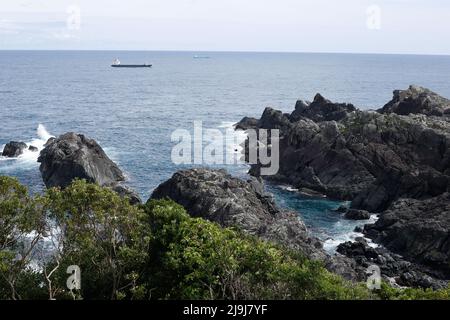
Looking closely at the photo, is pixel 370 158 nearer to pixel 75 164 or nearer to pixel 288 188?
pixel 288 188

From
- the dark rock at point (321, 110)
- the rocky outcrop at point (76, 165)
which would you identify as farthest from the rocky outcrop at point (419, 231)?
the dark rock at point (321, 110)

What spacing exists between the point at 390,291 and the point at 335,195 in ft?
160

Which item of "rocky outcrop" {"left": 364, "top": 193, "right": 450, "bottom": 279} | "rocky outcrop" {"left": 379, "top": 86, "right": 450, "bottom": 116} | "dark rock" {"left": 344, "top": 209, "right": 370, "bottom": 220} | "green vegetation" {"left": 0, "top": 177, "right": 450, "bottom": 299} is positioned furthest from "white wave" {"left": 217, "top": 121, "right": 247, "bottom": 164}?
"green vegetation" {"left": 0, "top": 177, "right": 450, "bottom": 299}

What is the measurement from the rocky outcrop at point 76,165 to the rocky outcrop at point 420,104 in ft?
200

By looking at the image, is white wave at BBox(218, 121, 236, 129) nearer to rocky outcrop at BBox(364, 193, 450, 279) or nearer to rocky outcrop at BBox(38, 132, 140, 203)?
rocky outcrop at BBox(38, 132, 140, 203)

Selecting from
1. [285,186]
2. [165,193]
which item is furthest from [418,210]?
[165,193]

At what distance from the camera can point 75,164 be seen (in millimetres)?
76125

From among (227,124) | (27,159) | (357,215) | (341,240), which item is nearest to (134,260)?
(341,240)

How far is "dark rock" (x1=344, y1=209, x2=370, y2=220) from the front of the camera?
2763 inches

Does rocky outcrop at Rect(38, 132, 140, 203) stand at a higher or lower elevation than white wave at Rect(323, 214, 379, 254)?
higher

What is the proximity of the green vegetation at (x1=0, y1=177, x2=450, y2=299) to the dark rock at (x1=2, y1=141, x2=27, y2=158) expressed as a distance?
6765 cm

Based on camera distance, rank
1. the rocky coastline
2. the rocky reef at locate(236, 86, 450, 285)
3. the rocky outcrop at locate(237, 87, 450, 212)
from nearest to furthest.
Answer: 1. the rocky coastline
2. the rocky reef at locate(236, 86, 450, 285)
3. the rocky outcrop at locate(237, 87, 450, 212)

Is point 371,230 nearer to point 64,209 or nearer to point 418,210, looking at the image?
point 418,210

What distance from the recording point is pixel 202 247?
1214 inches
